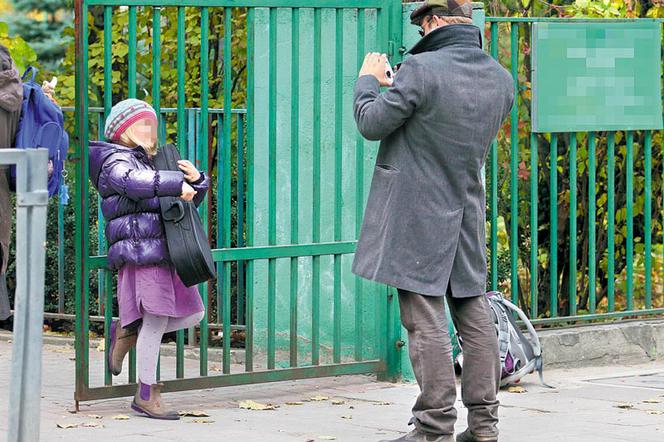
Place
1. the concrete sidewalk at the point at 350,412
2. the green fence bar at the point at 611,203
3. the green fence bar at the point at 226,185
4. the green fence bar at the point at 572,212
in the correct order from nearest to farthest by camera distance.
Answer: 1. the concrete sidewalk at the point at 350,412
2. the green fence bar at the point at 226,185
3. the green fence bar at the point at 572,212
4. the green fence bar at the point at 611,203

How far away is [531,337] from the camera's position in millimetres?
7633

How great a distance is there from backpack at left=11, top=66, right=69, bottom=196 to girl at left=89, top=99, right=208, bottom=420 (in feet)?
0.58

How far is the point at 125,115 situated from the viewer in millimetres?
6266

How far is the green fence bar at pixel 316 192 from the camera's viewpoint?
7047mm

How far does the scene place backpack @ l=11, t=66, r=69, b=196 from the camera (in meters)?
6.28

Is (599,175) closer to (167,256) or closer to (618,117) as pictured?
(618,117)

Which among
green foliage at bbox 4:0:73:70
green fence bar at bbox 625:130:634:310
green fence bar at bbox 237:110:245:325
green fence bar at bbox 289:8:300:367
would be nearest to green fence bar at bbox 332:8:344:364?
green fence bar at bbox 289:8:300:367

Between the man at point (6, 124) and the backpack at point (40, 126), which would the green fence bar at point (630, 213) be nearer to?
the backpack at point (40, 126)

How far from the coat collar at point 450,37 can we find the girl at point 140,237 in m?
1.28

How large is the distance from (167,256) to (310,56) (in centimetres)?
156

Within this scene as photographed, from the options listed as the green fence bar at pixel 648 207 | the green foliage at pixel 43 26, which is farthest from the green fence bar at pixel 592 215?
the green foliage at pixel 43 26

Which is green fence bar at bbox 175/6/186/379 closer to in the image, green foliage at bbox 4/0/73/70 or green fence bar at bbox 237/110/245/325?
green fence bar at bbox 237/110/245/325

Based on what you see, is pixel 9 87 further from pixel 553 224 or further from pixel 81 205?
pixel 553 224

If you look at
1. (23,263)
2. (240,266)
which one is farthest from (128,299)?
(23,263)
